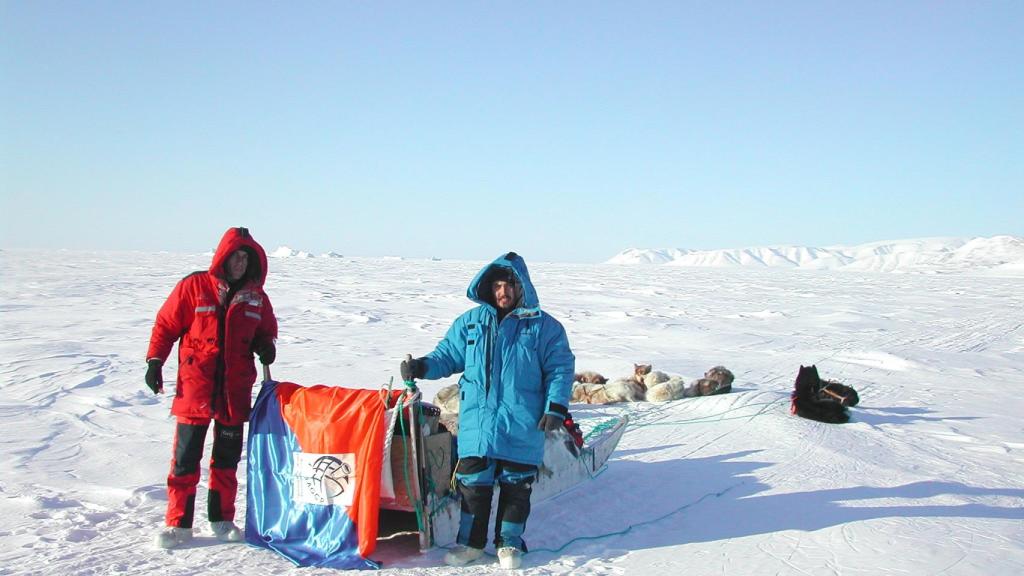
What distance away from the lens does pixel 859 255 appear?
514ft

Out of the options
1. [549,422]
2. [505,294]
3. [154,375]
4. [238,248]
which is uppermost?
[238,248]

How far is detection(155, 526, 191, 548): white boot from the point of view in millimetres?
3291

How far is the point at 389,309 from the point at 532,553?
14.5 metres

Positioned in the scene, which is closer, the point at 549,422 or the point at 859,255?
the point at 549,422

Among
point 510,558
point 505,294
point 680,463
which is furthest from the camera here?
point 680,463

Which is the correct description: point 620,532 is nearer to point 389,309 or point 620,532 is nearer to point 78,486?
point 78,486

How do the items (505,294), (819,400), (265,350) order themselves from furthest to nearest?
1. (819,400)
2. (265,350)
3. (505,294)

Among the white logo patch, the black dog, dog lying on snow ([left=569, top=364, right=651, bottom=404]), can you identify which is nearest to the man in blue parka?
the white logo patch

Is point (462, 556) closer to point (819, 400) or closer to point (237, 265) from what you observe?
point (237, 265)

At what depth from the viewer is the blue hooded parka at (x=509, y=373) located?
3.34 metres

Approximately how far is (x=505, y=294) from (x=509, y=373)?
1.31 ft

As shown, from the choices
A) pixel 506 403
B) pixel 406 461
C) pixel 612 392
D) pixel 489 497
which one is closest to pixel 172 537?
pixel 406 461

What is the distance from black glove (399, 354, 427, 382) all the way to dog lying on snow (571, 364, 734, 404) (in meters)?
4.46

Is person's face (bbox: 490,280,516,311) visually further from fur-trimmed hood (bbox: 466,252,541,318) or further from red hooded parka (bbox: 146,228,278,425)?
red hooded parka (bbox: 146,228,278,425)
